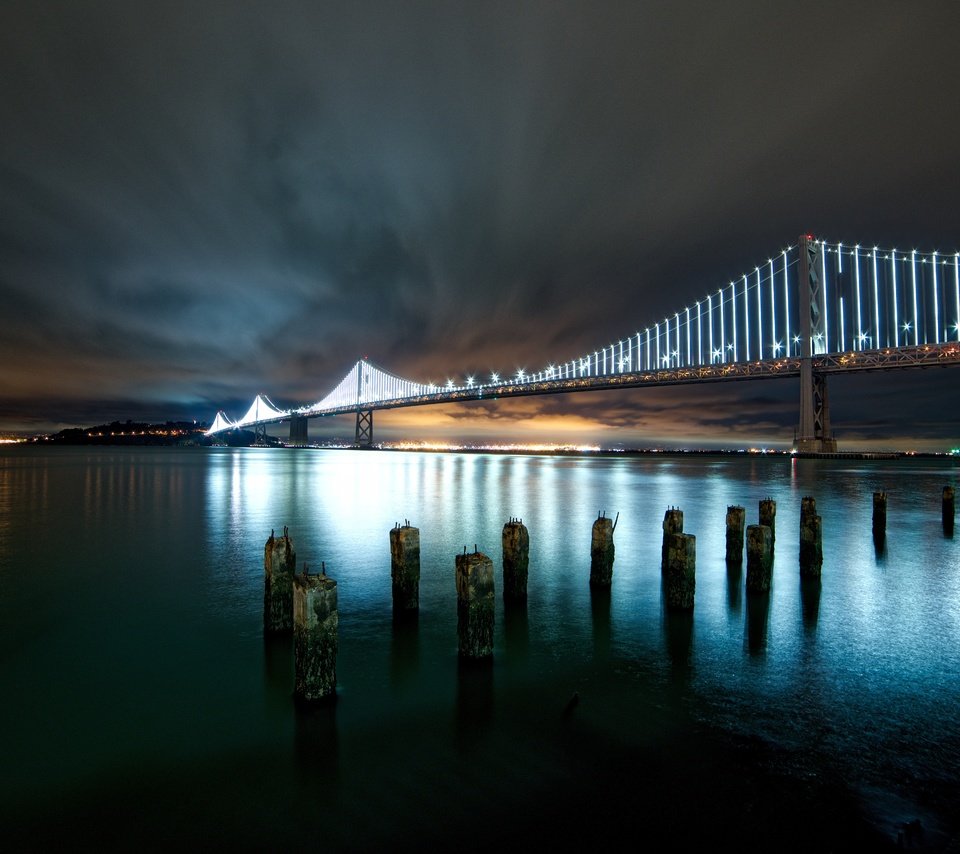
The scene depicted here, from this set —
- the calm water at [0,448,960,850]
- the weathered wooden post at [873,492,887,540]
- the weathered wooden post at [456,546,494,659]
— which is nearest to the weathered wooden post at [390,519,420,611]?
the calm water at [0,448,960,850]

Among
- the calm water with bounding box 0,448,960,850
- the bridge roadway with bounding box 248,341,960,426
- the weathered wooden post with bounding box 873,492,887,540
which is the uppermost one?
the bridge roadway with bounding box 248,341,960,426

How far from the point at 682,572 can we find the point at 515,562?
7.07 feet

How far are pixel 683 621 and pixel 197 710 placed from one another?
5476mm

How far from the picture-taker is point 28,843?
344 cm

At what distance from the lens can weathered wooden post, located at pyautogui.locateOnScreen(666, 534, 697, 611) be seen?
287 inches

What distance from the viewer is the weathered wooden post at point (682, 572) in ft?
23.9

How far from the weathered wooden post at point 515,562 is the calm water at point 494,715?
0.81 feet

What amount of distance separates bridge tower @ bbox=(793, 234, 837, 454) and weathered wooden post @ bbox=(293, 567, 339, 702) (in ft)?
182

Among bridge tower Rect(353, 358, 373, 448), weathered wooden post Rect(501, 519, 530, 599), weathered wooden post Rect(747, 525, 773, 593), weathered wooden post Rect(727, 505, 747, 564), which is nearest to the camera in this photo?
weathered wooden post Rect(501, 519, 530, 599)

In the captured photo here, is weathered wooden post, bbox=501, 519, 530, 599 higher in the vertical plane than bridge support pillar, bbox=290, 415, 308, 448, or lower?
lower

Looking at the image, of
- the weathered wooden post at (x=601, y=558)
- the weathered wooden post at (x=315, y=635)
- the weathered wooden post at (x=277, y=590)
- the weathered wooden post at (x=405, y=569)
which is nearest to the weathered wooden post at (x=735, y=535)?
the weathered wooden post at (x=601, y=558)

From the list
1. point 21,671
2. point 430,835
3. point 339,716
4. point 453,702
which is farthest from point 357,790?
point 21,671

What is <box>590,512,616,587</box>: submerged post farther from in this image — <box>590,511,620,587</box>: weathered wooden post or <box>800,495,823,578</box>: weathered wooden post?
<box>800,495,823,578</box>: weathered wooden post

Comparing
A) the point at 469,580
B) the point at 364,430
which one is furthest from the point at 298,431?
the point at 469,580
